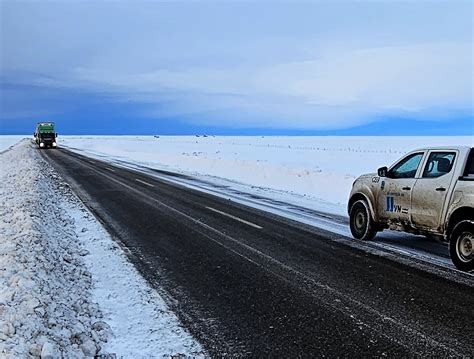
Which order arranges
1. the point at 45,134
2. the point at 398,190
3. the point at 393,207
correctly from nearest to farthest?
the point at 398,190 < the point at 393,207 < the point at 45,134

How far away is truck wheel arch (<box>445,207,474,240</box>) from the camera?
6914mm

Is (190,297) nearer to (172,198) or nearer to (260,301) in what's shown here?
(260,301)

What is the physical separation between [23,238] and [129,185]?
11.6 meters

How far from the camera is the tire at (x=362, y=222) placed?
902cm

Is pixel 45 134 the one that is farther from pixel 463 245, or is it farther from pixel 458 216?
pixel 463 245

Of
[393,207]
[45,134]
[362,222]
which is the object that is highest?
[45,134]

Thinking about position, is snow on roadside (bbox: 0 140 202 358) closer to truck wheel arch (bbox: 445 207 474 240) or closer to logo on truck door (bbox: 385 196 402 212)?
truck wheel arch (bbox: 445 207 474 240)

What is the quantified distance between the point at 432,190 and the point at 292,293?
3.41m

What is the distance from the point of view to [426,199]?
25.3 ft

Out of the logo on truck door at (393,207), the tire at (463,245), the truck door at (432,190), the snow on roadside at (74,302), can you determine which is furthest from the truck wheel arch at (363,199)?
the snow on roadside at (74,302)

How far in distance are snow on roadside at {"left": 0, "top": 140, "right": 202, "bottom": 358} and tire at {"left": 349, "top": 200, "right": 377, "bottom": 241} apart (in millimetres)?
A: 4714

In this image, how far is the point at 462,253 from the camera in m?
6.93

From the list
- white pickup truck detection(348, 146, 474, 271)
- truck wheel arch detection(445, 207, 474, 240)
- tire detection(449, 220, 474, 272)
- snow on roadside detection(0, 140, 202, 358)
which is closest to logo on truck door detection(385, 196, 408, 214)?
white pickup truck detection(348, 146, 474, 271)

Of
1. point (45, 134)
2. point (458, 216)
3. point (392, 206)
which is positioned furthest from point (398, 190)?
point (45, 134)
